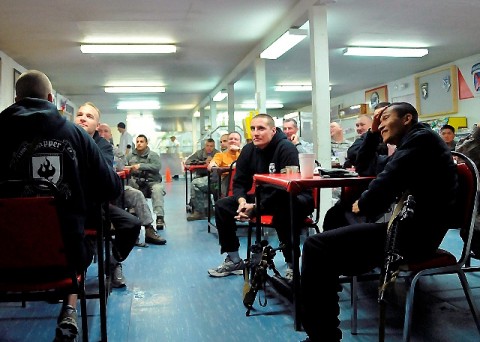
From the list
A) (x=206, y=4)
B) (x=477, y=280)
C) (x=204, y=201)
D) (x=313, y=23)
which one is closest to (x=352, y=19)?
(x=313, y=23)

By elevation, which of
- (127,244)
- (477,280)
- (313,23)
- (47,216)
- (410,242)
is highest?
(313,23)

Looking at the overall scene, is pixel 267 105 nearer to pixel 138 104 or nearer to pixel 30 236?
pixel 138 104

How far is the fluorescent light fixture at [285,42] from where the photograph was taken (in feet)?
18.8

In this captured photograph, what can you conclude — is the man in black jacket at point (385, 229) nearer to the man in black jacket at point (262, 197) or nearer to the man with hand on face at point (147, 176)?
the man in black jacket at point (262, 197)

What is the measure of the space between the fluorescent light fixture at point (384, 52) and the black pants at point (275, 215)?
543cm

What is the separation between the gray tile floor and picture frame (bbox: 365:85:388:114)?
9.40m

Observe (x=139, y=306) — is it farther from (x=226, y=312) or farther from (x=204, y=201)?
(x=204, y=201)

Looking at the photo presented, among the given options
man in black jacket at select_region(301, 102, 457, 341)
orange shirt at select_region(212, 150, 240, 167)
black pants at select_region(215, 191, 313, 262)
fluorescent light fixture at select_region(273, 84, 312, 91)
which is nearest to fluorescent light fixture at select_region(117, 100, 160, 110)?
fluorescent light fixture at select_region(273, 84, 312, 91)

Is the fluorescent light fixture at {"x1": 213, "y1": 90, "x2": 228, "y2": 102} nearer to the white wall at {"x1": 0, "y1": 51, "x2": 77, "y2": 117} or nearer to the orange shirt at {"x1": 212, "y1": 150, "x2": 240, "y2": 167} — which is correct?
the white wall at {"x1": 0, "y1": 51, "x2": 77, "y2": 117}

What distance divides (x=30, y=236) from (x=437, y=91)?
9.81m

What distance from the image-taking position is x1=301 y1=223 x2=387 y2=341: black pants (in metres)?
1.73

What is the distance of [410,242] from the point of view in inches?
65.4

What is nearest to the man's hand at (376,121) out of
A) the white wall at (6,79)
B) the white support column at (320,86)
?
the white support column at (320,86)

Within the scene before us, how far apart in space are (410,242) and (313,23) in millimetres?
4069
